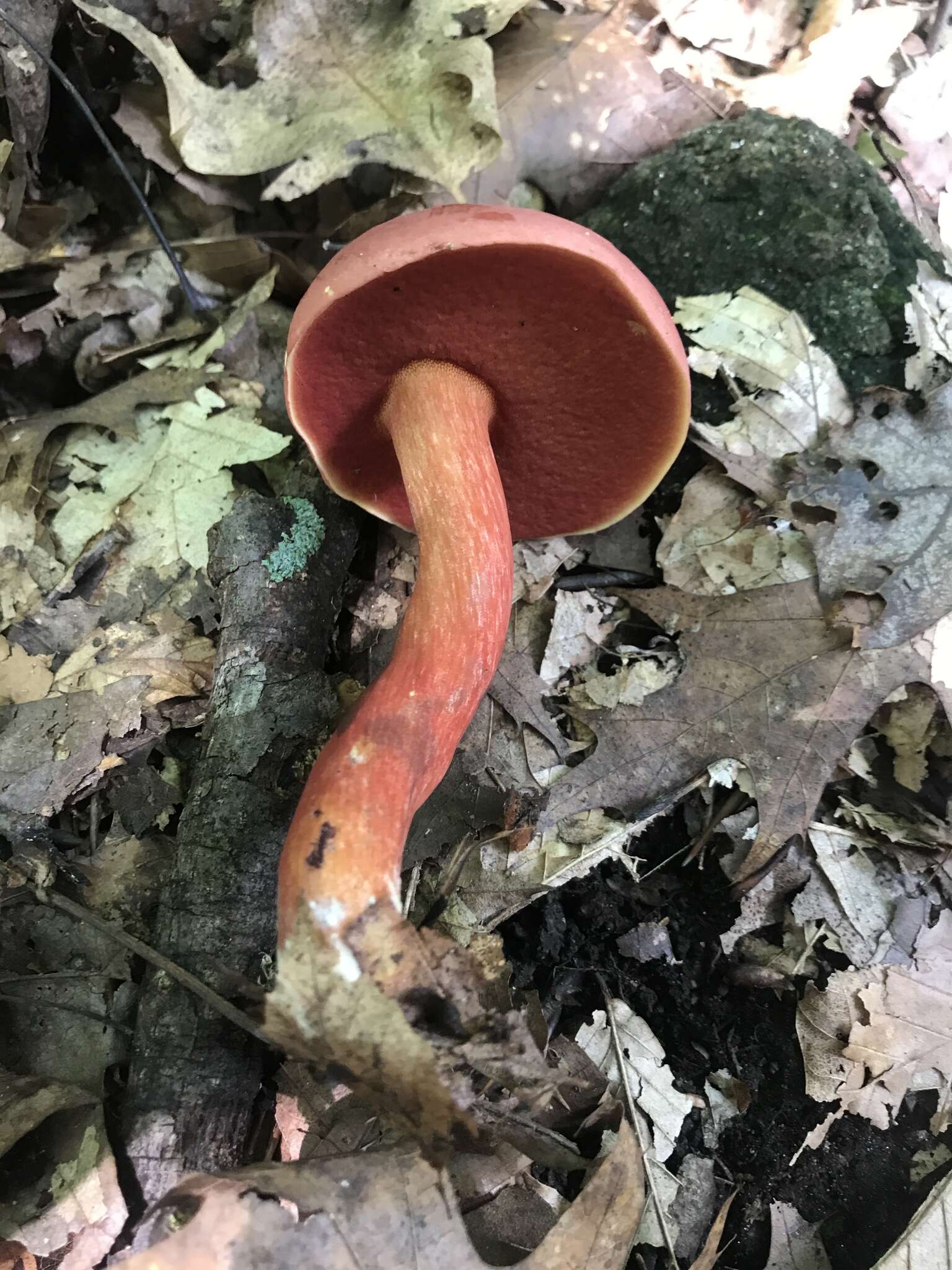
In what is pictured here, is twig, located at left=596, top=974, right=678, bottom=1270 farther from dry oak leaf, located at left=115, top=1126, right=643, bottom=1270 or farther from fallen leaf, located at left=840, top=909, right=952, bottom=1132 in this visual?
fallen leaf, located at left=840, top=909, right=952, bottom=1132

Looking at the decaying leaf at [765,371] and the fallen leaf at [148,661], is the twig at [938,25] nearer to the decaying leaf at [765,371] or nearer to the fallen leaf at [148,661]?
the decaying leaf at [765,371]

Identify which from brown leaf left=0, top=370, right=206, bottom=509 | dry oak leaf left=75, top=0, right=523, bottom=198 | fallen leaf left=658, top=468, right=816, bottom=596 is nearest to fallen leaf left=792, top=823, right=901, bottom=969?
fallen leaf left=658, top=468, right=816, bottom=596

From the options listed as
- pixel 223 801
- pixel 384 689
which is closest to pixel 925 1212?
pixel 384 689

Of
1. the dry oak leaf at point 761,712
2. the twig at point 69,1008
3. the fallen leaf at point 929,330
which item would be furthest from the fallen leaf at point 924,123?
the twig at point 69,1008

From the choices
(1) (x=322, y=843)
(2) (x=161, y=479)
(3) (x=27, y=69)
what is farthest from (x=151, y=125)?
(1) (x=322, y=843)

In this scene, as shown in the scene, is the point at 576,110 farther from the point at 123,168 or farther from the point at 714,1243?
the point at 714,1243
